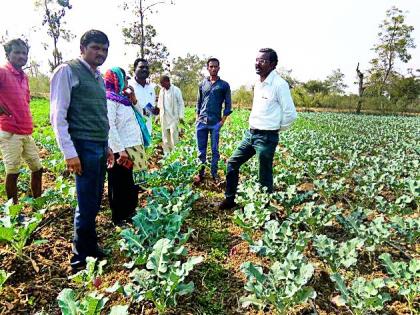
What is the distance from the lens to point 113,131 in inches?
144

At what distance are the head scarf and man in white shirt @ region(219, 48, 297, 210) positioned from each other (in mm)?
1613

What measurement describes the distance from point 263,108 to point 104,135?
2011 mm

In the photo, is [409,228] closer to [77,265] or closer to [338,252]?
[338,252]

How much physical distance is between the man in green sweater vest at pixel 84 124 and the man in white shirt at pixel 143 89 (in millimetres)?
2320

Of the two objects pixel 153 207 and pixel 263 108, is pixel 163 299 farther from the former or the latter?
pixel 263 108

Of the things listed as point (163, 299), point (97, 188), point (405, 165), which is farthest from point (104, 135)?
point (405, 165)

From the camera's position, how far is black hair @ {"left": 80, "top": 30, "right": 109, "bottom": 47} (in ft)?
9.45

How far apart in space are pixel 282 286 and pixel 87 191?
186 centimetres

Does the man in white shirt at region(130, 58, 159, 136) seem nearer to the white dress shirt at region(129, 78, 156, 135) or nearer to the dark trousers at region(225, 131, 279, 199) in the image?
the white dress shirt at region(129, 78, 156, 135)

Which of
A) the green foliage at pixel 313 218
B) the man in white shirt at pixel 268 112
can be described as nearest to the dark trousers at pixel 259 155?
the man in white shirt at pixel 268 112

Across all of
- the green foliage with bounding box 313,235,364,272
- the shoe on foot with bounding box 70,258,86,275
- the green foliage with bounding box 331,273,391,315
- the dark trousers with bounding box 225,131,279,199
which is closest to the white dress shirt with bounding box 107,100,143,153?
the shoe on foot with bounding box 70,258,86,275

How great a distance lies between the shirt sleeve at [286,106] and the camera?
4.04m

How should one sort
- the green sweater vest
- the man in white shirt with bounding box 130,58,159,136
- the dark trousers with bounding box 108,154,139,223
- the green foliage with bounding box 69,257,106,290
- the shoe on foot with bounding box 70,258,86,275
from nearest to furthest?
the green foliage with bounding box 69,257,106,290 → the green sweater vest → the shoe on foot with bounding box 70,258,86,275 → the dark trousers with bounding box 108,154,139,223 → the man in white shirt with bounding box 130,58,159,136

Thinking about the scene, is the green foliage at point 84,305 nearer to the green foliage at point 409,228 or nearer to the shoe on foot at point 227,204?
the shoe on foot at point 227,204
